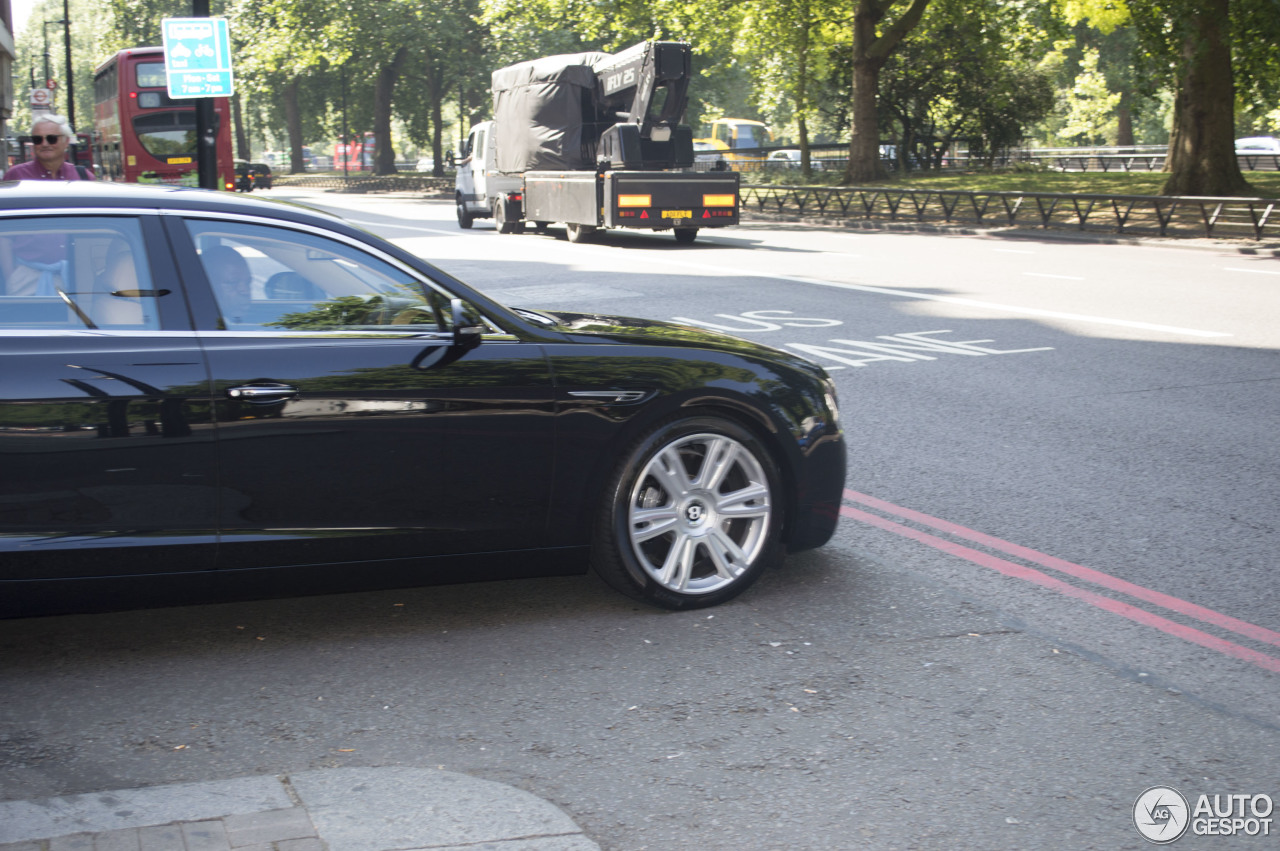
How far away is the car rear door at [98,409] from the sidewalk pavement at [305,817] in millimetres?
949

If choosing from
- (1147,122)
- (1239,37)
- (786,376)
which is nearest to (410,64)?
(1147,122)

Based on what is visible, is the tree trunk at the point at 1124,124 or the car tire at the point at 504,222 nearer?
the car tire at the point at 504,222

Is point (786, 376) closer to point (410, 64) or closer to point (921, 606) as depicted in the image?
point (921, 606)

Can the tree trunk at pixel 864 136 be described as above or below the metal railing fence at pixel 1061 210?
above

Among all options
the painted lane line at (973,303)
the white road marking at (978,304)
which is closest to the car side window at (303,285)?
the white road marking at (978,304)

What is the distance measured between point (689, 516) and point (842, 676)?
0.88 metres

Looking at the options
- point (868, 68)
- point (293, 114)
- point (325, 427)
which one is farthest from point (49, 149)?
point (293, 114)

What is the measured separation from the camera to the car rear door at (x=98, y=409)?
3879 mm

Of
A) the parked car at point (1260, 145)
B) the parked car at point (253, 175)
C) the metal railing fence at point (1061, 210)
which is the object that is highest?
the parked car at point (1260, 145)

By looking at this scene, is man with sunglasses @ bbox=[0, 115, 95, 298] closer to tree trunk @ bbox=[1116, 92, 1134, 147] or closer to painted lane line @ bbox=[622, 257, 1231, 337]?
painted lane line @ bbox=[622, 257, 1231, 337]

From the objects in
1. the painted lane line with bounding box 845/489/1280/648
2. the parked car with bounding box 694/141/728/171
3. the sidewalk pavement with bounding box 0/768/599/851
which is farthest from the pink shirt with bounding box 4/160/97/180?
the parked car with bounding box 694/141/728/171

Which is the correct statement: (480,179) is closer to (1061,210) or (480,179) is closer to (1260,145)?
(1061,210)

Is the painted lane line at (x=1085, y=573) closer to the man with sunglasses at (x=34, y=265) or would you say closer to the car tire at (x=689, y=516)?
the car tire at (x=689, y=516)

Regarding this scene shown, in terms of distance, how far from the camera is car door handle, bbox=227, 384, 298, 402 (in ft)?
13.4
